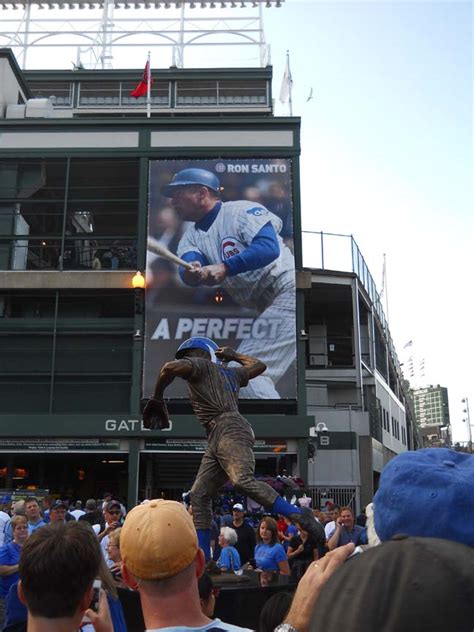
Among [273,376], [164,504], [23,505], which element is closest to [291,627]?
[164,504]

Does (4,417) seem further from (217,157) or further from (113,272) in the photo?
(217,157)

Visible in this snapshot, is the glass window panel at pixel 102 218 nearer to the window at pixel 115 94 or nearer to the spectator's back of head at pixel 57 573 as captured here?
the window at pixel 115 94

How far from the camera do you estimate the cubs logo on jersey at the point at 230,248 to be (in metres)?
26.3

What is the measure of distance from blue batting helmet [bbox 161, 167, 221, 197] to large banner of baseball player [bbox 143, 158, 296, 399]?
0.09 metres

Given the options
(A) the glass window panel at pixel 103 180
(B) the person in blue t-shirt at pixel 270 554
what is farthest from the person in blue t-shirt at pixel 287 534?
(A) the glass window panel at pixel 103 180

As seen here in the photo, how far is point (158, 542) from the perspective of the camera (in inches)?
90.8

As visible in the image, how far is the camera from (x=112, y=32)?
3781 centimetres

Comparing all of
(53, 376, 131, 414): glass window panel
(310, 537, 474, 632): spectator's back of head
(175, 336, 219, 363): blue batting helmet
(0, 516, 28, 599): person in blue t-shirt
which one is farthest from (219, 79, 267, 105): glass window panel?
(310, 537, 474, 632): spectator's back of head

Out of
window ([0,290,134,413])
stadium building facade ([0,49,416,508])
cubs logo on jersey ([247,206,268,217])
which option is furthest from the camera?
window ([0,290,134,413])

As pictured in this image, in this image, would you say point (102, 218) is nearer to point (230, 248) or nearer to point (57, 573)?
point (230, 248)

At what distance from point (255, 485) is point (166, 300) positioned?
20863mm

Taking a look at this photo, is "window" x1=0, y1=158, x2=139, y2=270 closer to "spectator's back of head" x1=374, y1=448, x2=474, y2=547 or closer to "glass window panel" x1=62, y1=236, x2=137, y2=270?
"glass window panel" x1=62, y1=236, x2=137, y2=270

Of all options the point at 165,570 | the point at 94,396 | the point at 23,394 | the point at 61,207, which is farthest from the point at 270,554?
the point at 61,207

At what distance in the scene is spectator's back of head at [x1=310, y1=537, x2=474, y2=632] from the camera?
3.64ft
